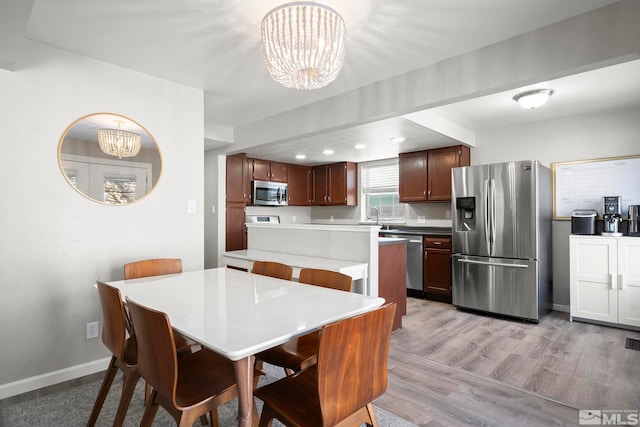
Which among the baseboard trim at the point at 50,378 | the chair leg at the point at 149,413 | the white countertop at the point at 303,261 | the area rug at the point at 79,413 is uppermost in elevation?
the white countertop at the point at 303,261

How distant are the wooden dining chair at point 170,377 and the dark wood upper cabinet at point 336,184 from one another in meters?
4.90

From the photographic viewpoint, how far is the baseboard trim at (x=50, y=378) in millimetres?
2121

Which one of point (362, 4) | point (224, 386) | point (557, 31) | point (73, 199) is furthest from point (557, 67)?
point (73, 199)

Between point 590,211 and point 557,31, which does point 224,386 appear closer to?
point 557,31

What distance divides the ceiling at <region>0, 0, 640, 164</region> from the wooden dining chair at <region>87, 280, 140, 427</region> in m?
1.37

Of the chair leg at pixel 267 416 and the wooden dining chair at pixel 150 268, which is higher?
the wooden dining chair at pixel 150 268

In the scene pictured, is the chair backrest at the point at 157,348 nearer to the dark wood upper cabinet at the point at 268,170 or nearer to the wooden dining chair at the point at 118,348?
the wooden dining chair at the point at 118,348

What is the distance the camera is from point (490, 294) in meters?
3.83

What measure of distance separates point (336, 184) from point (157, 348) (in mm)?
5244

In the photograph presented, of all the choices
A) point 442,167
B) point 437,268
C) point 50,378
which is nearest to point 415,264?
point 437,268

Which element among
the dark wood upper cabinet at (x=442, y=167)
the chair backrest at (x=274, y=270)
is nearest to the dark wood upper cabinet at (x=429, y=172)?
the dark wood upper cabinet at (x=442, y=167)

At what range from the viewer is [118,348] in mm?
1552

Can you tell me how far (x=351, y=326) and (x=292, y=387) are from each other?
17.8 inches

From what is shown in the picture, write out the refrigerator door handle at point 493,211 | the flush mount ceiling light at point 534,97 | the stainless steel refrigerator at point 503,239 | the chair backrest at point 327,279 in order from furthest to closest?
the refrigerator door handle at point 493,211, the stainless steel refrigerator at point 503,239, the flush mount ceiling light at point 534,97, the chair backrest at point 327,279
